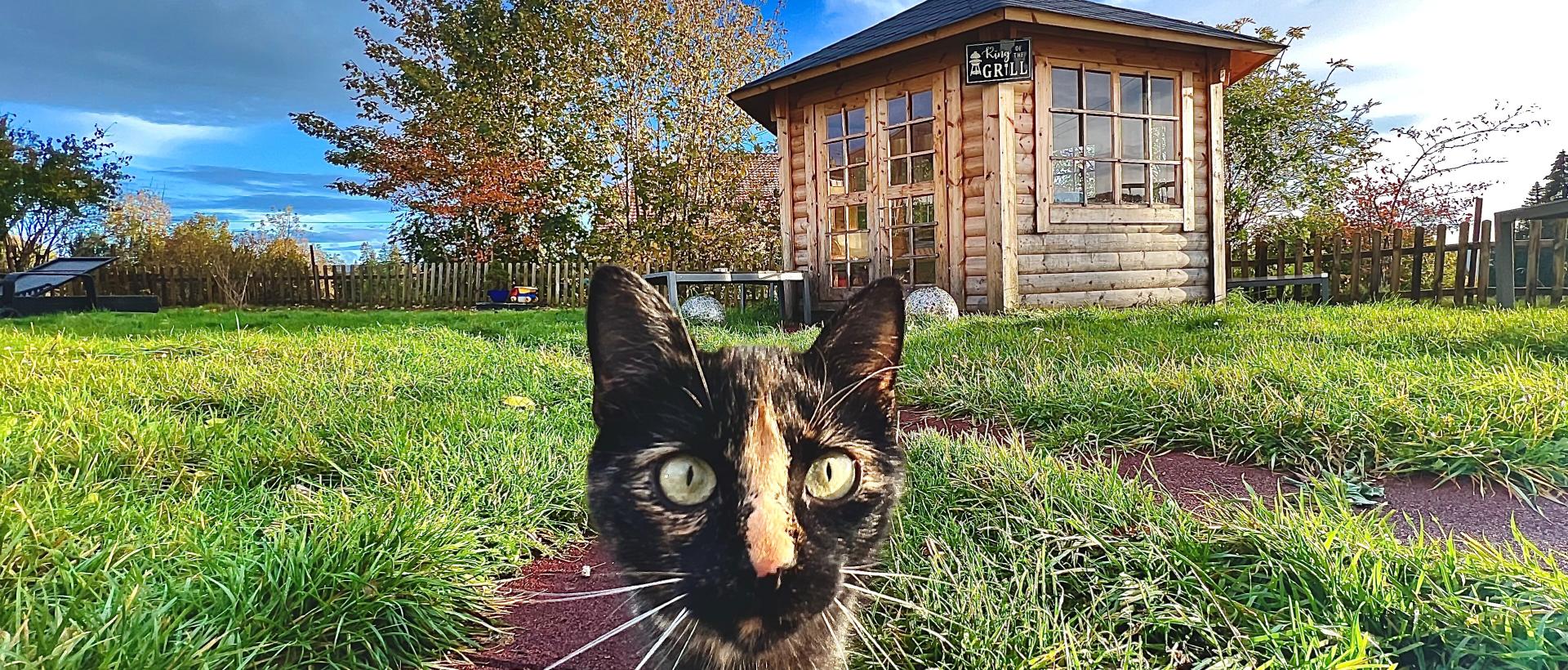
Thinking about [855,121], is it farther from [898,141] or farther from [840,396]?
[840,396]

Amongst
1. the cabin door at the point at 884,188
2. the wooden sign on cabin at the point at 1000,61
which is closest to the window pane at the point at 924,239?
the cabin door at the point at 884,188

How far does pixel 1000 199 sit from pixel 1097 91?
199 cm

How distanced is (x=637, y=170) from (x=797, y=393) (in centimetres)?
1546

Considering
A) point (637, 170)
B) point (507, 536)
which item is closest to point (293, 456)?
point (507, 536)

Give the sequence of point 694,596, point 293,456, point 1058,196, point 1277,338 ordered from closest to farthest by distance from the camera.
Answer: point 694,596 → point 293,456 → point 1277,338 → point 1058,196

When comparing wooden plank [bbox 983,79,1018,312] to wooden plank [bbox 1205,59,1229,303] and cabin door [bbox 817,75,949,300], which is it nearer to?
cabin door [bbox 817,75,949,300]

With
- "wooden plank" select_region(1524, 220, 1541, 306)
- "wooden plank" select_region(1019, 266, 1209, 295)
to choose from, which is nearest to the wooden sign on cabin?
Result: "wooden plank" select_region(1019, 266, 1209, 295)

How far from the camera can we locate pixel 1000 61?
717cm

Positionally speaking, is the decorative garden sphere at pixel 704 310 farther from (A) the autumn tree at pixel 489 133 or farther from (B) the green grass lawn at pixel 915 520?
(A) the autumn tree at pixel 489 133

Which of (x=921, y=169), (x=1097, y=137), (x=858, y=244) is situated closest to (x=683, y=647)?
(x=921, y=169)

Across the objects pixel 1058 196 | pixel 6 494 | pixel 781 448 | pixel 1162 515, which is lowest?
pixel 1162 515

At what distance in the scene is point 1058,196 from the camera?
7.81 meters

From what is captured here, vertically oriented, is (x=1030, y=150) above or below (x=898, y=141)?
below

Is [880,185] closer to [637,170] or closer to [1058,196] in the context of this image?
[1058,196]
